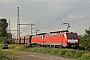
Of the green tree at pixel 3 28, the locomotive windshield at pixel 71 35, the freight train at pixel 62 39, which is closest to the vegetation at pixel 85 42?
the freight train at pixel 62 39

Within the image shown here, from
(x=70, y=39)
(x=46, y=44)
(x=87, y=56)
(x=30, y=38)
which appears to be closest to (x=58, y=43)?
(x=70, y=39)

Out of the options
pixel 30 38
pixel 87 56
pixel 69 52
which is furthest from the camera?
pixel 30 38

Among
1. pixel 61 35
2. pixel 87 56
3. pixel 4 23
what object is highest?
pixel 4 23

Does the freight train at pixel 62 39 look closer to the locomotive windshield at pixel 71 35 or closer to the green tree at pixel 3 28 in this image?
the locomotive windshield at pixel 71 35

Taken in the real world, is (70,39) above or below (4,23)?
below

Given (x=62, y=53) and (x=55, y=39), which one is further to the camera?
(x=55, y=39)

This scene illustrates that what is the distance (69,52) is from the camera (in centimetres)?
2758

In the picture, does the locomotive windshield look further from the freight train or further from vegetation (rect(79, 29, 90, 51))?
vegetation (rect(79, 29, 90, 51))

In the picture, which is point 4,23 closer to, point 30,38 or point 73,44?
point 30,38

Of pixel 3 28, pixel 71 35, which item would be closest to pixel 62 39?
pixel 71 35

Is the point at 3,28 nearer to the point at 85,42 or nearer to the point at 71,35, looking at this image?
the point at 71,35

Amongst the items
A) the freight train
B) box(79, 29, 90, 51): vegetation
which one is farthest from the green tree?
box(79, 29, 90, 51): vegetation

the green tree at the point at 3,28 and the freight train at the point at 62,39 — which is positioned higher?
the green tree at the point at 3,28

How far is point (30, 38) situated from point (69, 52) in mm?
45706
